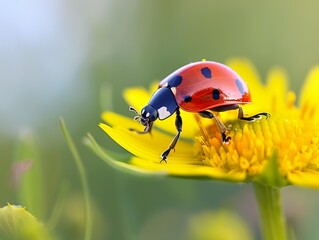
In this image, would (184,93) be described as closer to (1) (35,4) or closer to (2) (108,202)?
(2) (108,202)

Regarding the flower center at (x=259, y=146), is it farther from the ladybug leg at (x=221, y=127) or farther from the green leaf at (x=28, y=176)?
the green leaf at (x=28, y=176)

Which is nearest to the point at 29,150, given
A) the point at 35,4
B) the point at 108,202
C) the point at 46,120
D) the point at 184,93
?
the point at 184,93

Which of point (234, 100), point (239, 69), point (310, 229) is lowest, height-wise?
point (310, 229)

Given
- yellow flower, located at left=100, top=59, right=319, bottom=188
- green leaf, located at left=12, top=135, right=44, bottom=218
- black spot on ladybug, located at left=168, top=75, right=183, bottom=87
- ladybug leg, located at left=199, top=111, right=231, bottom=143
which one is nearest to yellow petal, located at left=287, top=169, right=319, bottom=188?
yellow flower, located at left=100, top=59, right=319, bottom=188

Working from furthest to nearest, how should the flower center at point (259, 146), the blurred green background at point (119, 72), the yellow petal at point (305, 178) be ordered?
the blurred green background at point (119, 72) < the flower center at point (259, 146) < the yellow petal at point (305, 178)

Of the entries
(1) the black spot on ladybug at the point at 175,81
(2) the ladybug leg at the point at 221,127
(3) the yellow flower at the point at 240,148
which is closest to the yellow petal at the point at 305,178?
(3) the yellow flower at the point at 240,148

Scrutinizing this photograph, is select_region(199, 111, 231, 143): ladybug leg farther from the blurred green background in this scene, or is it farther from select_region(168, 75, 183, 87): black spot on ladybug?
the blurred green background
